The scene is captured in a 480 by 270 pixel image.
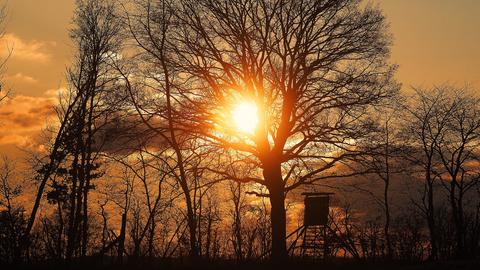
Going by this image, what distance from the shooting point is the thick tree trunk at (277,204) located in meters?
24.3

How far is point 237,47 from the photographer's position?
24.6 m

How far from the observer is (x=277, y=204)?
24797 millimetres

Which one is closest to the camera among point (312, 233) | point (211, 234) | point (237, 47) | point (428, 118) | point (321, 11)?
point (321, 11)

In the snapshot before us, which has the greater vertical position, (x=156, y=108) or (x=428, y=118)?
(x=428, y=118)

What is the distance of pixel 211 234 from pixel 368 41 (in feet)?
146

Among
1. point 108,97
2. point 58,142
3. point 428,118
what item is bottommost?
point 58,142

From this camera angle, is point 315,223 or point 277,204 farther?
point 315,223

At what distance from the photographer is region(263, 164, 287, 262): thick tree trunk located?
79.7 ft

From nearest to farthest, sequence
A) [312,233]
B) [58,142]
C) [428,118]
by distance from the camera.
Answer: [58,142]
[312,233]
[428,118]

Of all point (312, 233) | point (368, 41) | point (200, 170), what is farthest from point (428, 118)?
point (200, 170)

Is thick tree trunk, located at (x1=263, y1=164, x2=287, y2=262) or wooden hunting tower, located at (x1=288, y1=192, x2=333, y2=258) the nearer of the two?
thick tree trunk, located at (x1=263, y1=164, x2=287, y2=262)

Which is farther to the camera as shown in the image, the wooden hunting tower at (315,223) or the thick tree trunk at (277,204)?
the wooden hunting tower at (315,223)

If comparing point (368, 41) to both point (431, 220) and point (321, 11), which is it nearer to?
point (321, 11)

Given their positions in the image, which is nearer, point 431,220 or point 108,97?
point 108,97
